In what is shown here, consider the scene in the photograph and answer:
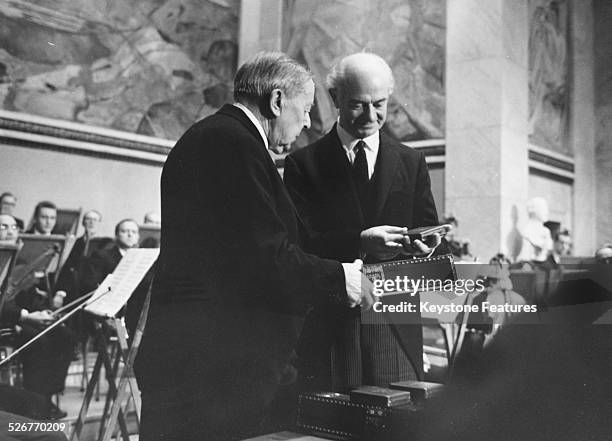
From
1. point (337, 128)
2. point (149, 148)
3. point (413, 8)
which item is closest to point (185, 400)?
point (337, 128)

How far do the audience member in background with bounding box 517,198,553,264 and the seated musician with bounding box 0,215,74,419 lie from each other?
4196 millimetres

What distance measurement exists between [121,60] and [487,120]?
5.00 meters

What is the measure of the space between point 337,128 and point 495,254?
4953 millimetres

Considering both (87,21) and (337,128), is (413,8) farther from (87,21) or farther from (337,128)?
(337,128)

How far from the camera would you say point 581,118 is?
18.7 ft

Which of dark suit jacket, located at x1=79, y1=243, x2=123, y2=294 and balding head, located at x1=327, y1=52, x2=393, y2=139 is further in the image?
dark suit jacket, located at x1=79, y1=243, x2=123, y2=294

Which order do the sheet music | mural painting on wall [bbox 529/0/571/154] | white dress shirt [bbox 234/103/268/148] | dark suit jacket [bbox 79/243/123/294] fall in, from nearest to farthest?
white dress shirt [bbox 234/103/268/148] → the sheet music → dark suit jacket [bbox 79/243/123/294] → mural painting on wall [bbox 529/0/571/154]

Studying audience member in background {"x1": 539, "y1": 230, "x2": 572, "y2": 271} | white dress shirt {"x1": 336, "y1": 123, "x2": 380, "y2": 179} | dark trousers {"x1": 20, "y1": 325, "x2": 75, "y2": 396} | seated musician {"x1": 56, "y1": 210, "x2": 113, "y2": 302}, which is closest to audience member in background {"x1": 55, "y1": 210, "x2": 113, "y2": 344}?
seated musician {"x1": 56, "y1": 210, "x2": 113, "y2": 302}

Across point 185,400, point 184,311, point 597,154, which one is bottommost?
point 185,400

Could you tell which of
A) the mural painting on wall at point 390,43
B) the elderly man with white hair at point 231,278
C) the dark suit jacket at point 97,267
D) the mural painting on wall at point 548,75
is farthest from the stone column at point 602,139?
the dark suit jacket at point 97,267

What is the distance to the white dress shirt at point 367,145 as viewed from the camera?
2.32 meters

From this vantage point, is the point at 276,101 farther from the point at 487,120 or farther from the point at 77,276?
the point at 487,120

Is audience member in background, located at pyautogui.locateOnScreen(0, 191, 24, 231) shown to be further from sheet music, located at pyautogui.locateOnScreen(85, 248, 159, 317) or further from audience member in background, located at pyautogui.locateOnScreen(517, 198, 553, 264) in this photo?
audience member in background, located at pyautogui.locateOnScreen(517, 198, 553, 264)

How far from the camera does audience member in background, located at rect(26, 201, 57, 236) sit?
6.54 m
